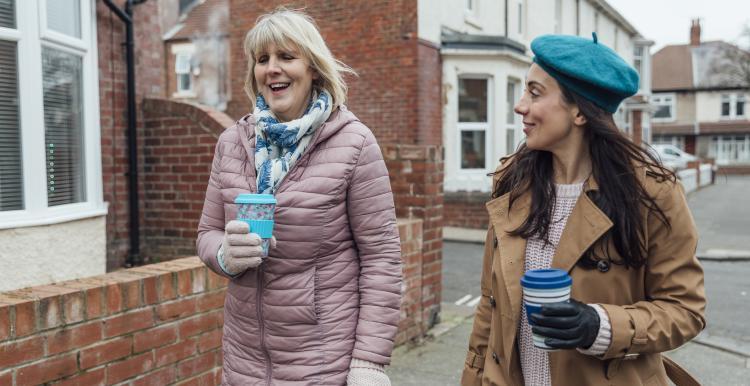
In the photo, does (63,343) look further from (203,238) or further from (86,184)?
(86,184)

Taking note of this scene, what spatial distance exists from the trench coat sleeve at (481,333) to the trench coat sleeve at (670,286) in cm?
52

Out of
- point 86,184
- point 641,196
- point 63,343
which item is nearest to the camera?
point 641,196

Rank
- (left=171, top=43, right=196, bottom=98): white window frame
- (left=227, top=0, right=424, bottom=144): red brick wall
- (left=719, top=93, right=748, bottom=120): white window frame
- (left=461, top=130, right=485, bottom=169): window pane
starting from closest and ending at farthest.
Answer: (left=227, top=0, right=424, bottom=144): red brick wall, (left=461, top=130, right=485, bottom=169): window pane, (left=171, top=43, right=196, bottom=98): white window frame, (left=719, top=93, right=748, bottom=120): white window frame

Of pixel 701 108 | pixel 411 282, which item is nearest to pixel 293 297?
pixel 411 282

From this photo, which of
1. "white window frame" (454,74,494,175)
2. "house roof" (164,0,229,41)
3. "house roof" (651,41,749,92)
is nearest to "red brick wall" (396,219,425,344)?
"white window frame" (454,74,494,175)

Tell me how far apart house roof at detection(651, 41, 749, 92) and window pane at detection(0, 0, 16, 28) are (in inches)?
1882

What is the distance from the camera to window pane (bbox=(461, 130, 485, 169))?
49.8ft

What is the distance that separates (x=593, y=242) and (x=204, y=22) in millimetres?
26361

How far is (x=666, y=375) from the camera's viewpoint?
2.27 metres

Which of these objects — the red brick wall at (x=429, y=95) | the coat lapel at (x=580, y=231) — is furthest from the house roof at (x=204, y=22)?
the coat lapel at (x=580, y=231)

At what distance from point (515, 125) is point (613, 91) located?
14112mm

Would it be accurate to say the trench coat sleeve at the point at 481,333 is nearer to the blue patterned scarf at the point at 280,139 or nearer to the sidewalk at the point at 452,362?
the blue patterned scarf at the point at 280,139

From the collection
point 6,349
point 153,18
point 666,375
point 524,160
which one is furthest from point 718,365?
point 153,18

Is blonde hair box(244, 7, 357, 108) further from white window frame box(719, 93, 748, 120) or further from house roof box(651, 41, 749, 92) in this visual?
white window frame box(719, 93, 748, 120)
